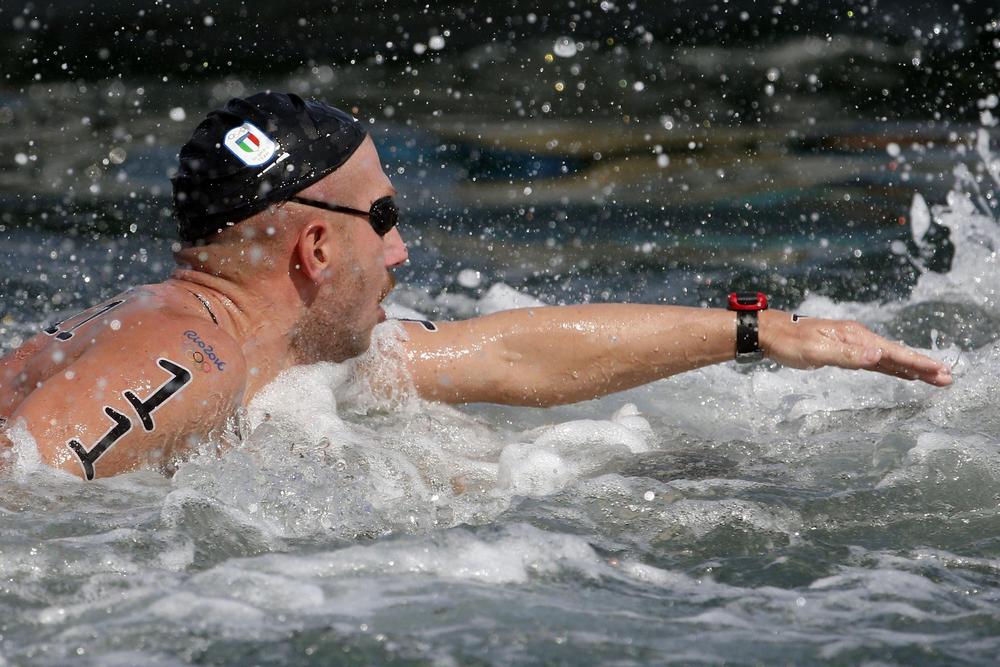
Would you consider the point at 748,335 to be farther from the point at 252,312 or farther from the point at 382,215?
the point at 252,312

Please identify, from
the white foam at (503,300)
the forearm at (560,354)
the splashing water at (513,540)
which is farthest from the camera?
the white foam at (503,300)

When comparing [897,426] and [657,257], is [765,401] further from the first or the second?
[657,257]

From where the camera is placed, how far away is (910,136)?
9008 mm

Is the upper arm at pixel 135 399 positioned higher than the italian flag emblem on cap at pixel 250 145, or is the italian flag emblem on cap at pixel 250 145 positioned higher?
the italian flag emblem on cap at pixel 250 145

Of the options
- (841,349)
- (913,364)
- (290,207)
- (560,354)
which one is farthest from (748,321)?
(290,207)

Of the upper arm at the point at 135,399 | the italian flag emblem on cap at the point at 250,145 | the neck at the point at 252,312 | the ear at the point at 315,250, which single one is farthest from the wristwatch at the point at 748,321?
the upper arm at the point at 135,399

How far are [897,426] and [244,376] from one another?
2.15 m

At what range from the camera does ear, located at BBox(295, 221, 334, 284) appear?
3.87 meters

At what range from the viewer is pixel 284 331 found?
3.98 meters

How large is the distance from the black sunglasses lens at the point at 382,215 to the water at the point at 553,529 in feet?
1.84

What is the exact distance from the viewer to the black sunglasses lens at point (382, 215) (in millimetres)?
4004

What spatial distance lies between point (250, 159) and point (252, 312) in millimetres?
460

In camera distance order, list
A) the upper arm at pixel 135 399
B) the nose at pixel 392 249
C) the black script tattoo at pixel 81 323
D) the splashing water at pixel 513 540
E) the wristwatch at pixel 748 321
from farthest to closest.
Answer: the wristwatch at pixel 748 321 < the nose at pixel 392 249 < the black script tattoo at pixel 81 323 < the upper arm at pixel 135 399 < the splashing water at pixel 513 540

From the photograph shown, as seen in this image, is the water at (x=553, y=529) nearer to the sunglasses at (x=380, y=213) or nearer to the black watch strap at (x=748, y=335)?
the black watch strap at (x=748, y=335)
